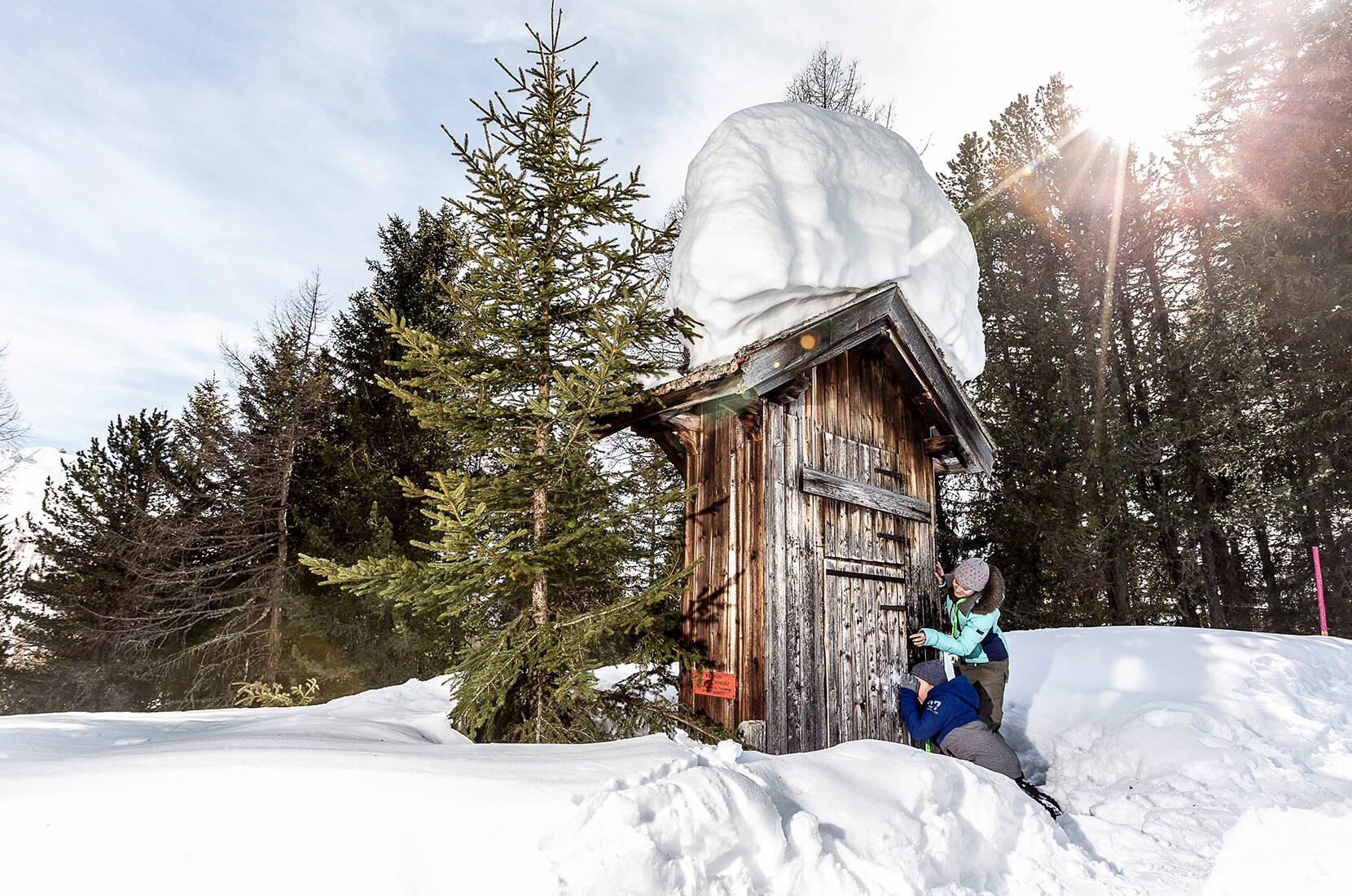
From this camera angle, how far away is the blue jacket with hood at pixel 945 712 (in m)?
5.21

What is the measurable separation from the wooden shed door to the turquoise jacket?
681 millimetres

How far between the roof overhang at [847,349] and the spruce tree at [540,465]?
0.51 metres

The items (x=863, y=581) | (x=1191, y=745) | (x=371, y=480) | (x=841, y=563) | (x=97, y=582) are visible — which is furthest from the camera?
(x=97, y=582)

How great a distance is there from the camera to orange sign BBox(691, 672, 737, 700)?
5324mm

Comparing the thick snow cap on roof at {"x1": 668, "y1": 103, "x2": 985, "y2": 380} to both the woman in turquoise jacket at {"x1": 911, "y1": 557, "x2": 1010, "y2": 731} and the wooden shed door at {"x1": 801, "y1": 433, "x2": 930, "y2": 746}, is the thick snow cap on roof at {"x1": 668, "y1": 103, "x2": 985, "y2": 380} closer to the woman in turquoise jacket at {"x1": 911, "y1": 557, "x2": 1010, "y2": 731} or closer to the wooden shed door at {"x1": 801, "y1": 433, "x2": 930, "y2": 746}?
the wooden shed door at {"x1": 801, "y1": 433, "x2": 930, "y2": 746}

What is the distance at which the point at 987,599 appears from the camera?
5863 millimetres

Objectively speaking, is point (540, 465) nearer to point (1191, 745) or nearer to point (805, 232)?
point (805, 232)

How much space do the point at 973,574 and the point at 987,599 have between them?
12.2 inches

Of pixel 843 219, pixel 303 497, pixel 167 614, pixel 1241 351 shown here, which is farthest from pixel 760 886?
pixel 1241 351

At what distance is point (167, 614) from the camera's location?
563 inches

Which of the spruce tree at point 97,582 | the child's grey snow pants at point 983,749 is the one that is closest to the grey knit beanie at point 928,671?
the child's grey snow pants at point 983,749

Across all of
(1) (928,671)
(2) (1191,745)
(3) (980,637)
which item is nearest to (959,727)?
(1) (928,671)

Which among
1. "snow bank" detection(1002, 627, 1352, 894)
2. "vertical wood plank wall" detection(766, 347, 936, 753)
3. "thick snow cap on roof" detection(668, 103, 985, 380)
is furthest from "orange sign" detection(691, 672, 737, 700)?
"thick snow cap on roof" detection(668, 103, 985, 380)

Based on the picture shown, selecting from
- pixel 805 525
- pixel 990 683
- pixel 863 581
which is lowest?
pixel 990 683
